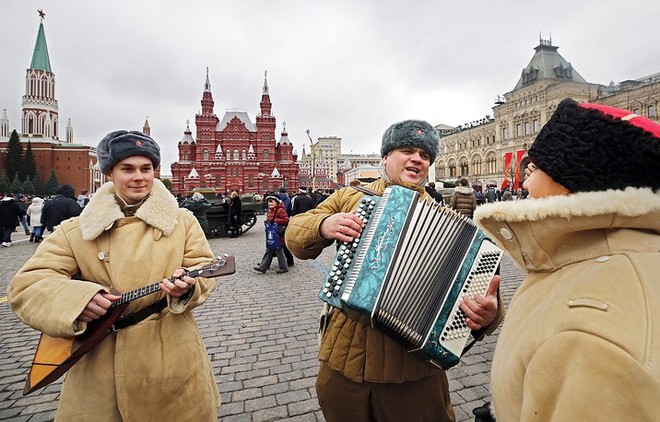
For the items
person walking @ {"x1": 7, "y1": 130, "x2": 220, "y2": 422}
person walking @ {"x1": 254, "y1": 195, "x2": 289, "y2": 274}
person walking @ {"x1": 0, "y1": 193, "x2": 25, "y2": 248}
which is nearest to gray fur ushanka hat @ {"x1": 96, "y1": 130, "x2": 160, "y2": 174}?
person walking @ {"x1": 7, "y1": 130, "x2": 220, "y2": 422}

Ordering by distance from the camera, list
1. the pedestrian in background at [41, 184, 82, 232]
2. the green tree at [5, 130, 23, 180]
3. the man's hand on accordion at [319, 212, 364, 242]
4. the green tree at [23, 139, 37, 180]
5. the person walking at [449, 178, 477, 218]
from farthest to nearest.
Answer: the green tree at [23, 139, 37, 180] < the green tree at [5, 130, 23, 180] < the pedestrian in background at [41, 184, 82, 232] < the person walking at [449, 178, 477, 218] < the man's hand on accordion at [319, 212, 364, 242]

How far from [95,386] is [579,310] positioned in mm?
2098

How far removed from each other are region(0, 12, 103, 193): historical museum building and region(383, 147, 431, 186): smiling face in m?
74.5

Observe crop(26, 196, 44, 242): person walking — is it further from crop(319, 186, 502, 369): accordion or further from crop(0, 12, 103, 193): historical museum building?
crop(0, 12, 103, 193): historical museum building

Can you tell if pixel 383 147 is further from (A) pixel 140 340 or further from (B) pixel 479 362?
(B) pixel 479 362

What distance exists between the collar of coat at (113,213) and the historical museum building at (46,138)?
73613mm

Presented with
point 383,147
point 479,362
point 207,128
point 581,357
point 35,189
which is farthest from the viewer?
point 207,128

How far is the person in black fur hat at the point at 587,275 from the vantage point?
69cm

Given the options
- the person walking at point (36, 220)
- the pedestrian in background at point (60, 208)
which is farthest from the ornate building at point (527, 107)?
the person walking at point (36, 220)

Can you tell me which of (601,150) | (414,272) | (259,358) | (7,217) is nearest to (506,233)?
(601,150)

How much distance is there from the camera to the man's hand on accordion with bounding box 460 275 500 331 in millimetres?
1504

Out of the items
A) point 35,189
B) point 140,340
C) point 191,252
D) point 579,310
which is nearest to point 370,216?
point 579,310

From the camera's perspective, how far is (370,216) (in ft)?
5.26

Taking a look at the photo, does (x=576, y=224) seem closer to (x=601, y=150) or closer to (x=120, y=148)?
(x=601, y=150)
